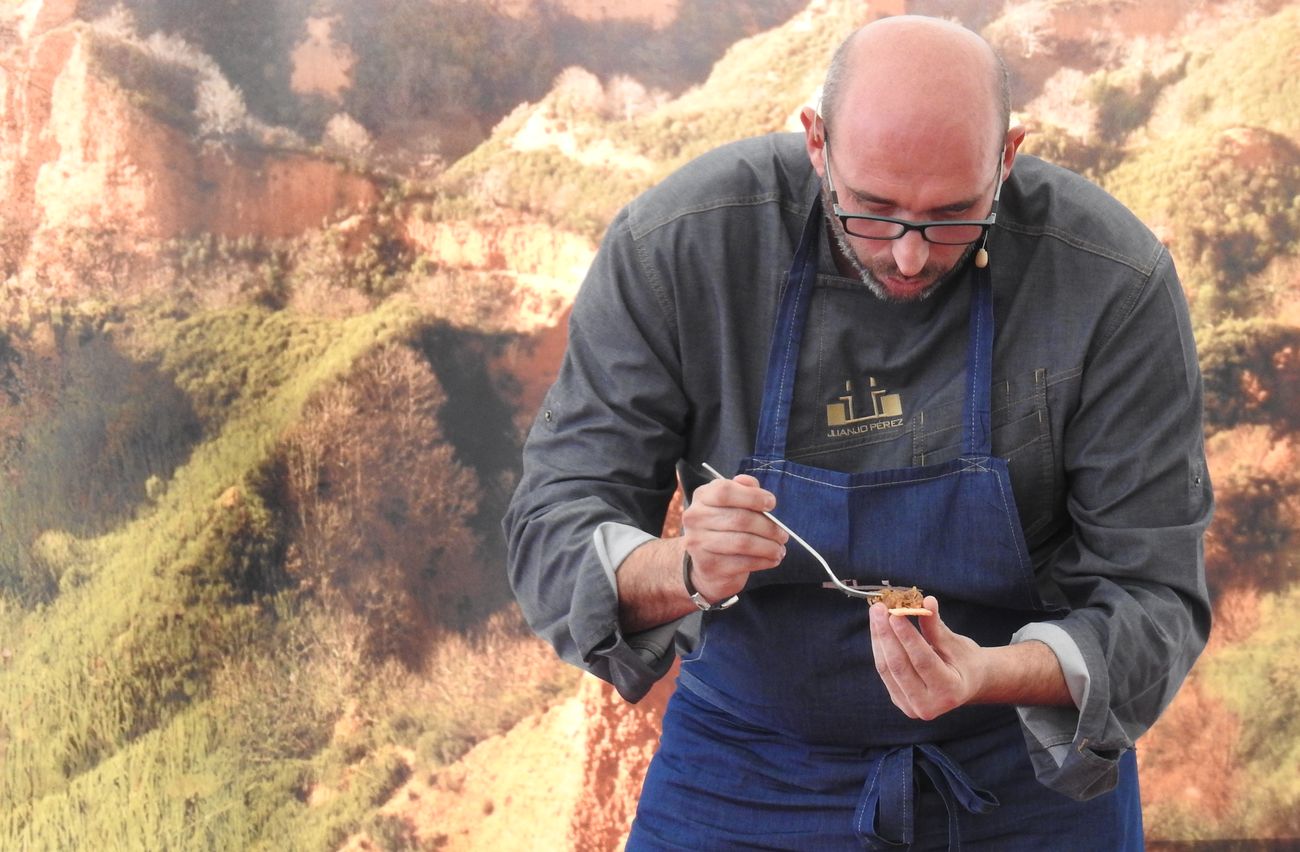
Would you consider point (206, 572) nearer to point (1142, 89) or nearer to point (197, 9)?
point (197, 9)

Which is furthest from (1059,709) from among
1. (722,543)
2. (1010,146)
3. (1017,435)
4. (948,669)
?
(1010,146)

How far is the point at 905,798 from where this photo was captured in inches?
58.8

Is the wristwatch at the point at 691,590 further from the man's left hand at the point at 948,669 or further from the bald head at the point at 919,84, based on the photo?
the bald head at the point at 919,84

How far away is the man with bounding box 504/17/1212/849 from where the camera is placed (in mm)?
1415

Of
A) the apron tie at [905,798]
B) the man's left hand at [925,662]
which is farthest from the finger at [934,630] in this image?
the apron tie at [905,798]

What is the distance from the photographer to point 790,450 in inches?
61.6

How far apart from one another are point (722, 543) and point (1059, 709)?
43 cm

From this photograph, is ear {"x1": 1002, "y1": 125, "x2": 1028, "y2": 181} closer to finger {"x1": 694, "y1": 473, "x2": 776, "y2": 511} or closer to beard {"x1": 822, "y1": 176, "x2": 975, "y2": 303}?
beard {"x1": 822, "y1": 176, "x2": 975, "y2": 303}

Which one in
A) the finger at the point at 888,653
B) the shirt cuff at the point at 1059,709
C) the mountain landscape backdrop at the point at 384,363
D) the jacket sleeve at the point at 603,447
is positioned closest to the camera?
the finger at the point at 888,653

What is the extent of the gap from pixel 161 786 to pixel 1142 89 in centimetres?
235

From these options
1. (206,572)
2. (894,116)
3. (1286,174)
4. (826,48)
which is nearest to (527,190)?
(826,48)

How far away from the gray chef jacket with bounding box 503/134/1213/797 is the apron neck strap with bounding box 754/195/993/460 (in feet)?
0.06

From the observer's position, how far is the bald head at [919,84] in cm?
139

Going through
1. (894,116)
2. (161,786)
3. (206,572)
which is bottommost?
(161,786)
